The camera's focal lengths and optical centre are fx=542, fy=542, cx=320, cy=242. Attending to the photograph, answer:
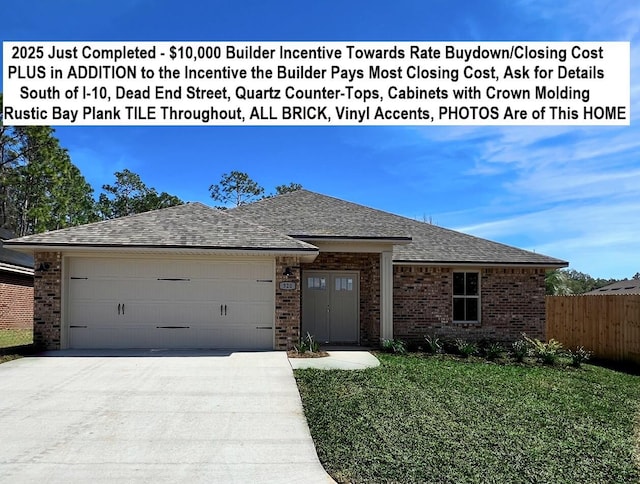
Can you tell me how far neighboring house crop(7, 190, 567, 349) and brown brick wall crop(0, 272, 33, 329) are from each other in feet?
32.3

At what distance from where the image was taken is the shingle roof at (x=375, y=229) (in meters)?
14.1

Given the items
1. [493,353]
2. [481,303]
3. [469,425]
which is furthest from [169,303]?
[481,303]

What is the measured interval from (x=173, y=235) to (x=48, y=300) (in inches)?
121

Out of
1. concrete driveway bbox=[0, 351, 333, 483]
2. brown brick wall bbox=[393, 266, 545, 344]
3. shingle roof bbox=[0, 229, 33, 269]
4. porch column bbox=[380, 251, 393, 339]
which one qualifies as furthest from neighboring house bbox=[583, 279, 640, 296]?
shingle roof bbox=[0, 229, 33, 269]

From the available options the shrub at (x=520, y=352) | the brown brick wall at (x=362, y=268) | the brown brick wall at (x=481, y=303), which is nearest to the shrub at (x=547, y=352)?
the shrub at (x=520, y=352)

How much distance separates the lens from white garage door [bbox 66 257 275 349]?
488 inches

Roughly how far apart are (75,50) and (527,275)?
40.0ft

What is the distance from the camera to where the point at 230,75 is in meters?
9.54

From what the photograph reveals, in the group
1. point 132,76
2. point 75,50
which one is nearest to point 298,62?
point 132,76

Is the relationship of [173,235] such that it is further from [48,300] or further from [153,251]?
[48,300]

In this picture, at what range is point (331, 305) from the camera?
Result: 1469 centimetres

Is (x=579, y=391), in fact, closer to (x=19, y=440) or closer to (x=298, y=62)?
(x=298, y=62)

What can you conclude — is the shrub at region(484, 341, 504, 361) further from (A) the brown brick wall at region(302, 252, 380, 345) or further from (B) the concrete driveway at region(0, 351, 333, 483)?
(B) the concrete driveway at region(0, 351, 333, 483)

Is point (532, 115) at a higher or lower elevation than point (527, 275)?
higher
